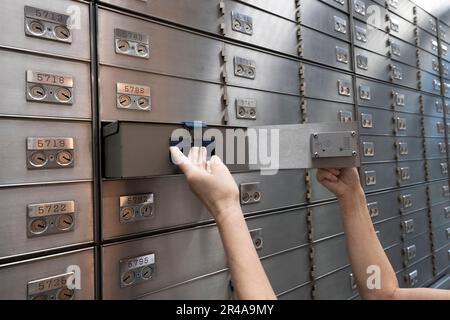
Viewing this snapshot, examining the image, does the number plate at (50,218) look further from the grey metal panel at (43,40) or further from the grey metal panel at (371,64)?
the grey metal panel at (371,64)

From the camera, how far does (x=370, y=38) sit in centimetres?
244

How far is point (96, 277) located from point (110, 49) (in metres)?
0.78

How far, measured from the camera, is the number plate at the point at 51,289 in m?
1.03

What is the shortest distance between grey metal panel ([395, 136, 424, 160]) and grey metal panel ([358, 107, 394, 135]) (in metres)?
0.14

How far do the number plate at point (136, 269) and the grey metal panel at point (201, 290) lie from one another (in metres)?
0.07

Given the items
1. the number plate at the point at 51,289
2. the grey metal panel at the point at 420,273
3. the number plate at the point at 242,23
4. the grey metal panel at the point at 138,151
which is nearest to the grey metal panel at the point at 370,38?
the number plate at the point at 242,23

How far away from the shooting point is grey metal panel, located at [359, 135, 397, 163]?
228 centimetres

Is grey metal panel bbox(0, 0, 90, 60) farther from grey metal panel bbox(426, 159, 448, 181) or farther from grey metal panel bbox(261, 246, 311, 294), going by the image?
grey metal panel bbox(426, 159, 448, 181)

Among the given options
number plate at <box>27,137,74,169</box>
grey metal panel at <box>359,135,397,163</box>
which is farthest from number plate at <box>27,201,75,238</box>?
grey metal panel at <box>359,135,397,163</box>

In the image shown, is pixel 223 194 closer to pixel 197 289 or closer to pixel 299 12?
pixel 197 289

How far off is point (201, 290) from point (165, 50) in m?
0.98

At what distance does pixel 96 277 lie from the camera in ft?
3.78
